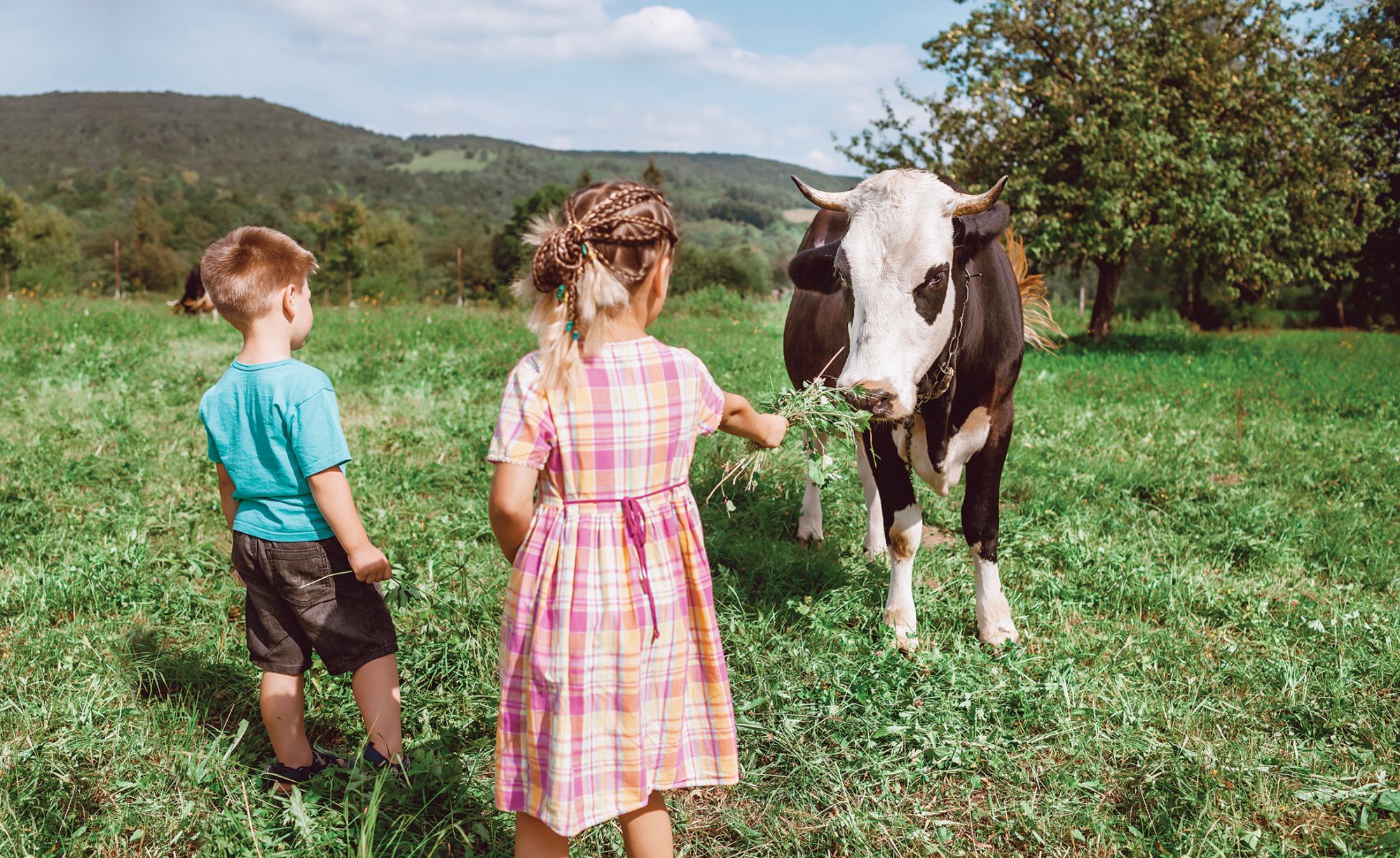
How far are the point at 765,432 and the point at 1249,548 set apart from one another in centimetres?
387

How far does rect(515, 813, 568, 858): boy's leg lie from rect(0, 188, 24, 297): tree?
48.3 metres

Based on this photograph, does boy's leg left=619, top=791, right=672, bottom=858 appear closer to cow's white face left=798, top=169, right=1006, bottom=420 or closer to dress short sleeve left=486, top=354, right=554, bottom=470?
dress short sleeve left=486, top=354, right=554, bottom=470

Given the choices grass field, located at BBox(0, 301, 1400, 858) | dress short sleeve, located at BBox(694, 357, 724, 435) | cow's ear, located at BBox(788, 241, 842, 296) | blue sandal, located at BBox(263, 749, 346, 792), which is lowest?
blue sandal, located at BBox(263, 749, 346, 792)

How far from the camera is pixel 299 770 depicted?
2695 millimetres

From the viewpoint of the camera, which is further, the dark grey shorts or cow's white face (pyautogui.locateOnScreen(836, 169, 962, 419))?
cow's white face (pyautogui.locateOnScreen(836, 169, 962, 419))

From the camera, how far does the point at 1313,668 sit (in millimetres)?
3418

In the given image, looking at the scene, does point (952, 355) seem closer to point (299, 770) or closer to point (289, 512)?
point (289, 512)

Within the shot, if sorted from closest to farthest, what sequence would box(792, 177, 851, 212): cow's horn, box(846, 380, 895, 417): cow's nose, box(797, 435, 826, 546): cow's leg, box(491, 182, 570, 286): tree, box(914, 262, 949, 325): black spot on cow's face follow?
box(846, 380, 895, 417): cow's nose < box(914, 262, 949, 325): black spot on cow's face < box(792, 177, 851, 212): cow's horn < box(797, 435, 826, 546): cow's leg < box(491, 182, 570, 286): tree

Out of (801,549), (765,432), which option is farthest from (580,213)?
(801,549)

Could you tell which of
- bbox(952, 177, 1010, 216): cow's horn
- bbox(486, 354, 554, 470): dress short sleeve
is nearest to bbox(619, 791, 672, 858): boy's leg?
bbox(486, 354, 554, 470): dress short sleeve

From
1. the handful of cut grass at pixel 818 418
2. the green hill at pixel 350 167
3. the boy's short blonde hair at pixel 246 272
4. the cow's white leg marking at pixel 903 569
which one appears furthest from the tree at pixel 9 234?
the green hill at pixel 350 167

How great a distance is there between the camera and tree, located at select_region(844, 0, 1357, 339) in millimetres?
14984

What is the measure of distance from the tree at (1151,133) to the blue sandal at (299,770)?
1478cm

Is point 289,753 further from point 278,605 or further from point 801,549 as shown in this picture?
point 801,549
